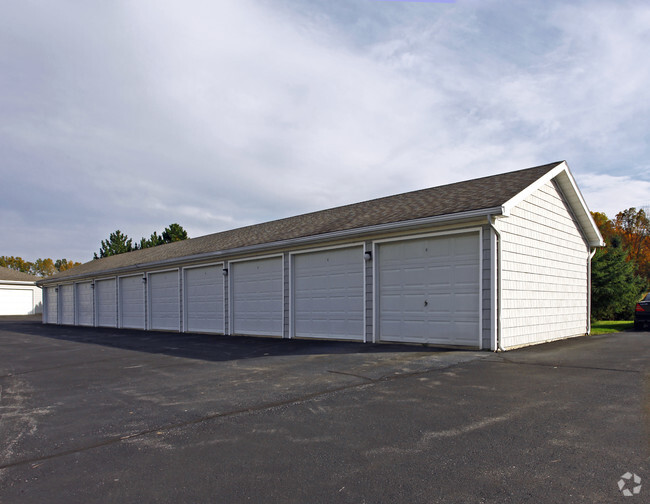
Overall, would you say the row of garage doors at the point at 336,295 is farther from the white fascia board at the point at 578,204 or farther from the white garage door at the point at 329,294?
the white fascia board at the point at 578,204

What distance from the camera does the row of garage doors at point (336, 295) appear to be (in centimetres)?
952

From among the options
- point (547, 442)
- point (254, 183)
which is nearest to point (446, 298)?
point (547, 442)

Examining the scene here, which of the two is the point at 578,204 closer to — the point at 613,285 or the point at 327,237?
the point at 327,237

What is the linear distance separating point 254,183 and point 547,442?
19502 millimetres

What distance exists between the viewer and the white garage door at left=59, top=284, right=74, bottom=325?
1057 inches

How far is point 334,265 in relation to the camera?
39.8ft

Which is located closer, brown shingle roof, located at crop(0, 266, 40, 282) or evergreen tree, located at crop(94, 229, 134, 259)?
brown shingle roof, located at crop(0, 266, 40, 282)

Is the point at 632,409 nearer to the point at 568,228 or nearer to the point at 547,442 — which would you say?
the point at 547,442

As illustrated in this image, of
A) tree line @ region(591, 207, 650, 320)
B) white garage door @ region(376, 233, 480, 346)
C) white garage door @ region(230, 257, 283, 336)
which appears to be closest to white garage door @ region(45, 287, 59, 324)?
white garage door @ region(230, 257, 283, 336)

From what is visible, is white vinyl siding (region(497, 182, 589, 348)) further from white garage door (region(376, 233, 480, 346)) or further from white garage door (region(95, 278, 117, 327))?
white garage door (region(95, 278, 117, 327))

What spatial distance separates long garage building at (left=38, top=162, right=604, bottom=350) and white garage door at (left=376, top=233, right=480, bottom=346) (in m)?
0.02

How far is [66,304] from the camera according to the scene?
2761 centimetres

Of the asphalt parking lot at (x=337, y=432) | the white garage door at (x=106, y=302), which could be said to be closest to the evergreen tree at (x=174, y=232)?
the white garage door at (x=106, y=302)

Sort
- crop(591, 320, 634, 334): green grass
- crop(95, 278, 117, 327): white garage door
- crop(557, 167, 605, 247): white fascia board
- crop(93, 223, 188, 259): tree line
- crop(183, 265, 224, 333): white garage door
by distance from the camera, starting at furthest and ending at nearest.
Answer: crop(93, 223, 188, 259): tree line < crop(95, 278, 117, 327): white garage door < crop(183, 265, 224, 333): white garage door < crop(591, 320, 634, 334): green grass < crop(557, 167, 605, 247): white fascia board
